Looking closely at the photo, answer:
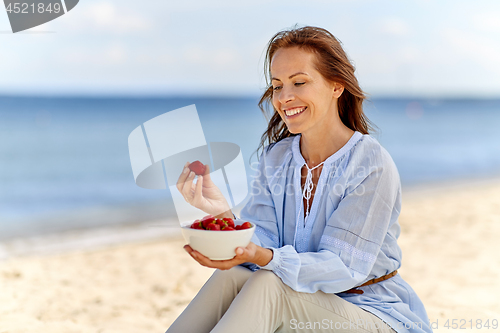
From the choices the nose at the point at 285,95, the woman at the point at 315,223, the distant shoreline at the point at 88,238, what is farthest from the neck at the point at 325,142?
the distant shoreline at the point at 88,238

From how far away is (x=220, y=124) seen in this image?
18734 millimetres

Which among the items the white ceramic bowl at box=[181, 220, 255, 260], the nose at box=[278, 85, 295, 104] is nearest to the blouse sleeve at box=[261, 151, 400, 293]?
the white ceramic bowl at box=[181, 220, 255, 260]

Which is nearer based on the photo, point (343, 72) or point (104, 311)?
point (343, 72)

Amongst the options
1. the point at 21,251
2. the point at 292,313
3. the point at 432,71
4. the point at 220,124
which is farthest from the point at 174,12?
the point at 292,313

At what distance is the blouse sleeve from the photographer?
1.51m

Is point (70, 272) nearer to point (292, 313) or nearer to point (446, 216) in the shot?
point (292, 313)

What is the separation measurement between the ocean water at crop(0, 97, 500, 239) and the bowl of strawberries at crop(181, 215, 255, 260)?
96 cm

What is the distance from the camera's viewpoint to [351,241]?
1614 mm

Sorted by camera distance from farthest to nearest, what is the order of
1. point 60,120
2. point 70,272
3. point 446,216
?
point 60,120
point 446,216
point 70,272

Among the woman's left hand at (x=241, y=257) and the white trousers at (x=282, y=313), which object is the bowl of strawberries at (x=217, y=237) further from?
the white trousers at (x=282, y=313)

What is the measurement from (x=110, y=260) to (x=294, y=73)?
314cm

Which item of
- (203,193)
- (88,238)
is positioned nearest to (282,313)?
(203,193)

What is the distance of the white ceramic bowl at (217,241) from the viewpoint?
54.6 inches

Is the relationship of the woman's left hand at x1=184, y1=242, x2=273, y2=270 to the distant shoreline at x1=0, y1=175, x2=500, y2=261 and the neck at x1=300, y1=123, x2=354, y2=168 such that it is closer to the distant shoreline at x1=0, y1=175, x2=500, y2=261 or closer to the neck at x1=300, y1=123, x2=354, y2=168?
the neck at x1=300, y1=123, x2=354, y2=168
